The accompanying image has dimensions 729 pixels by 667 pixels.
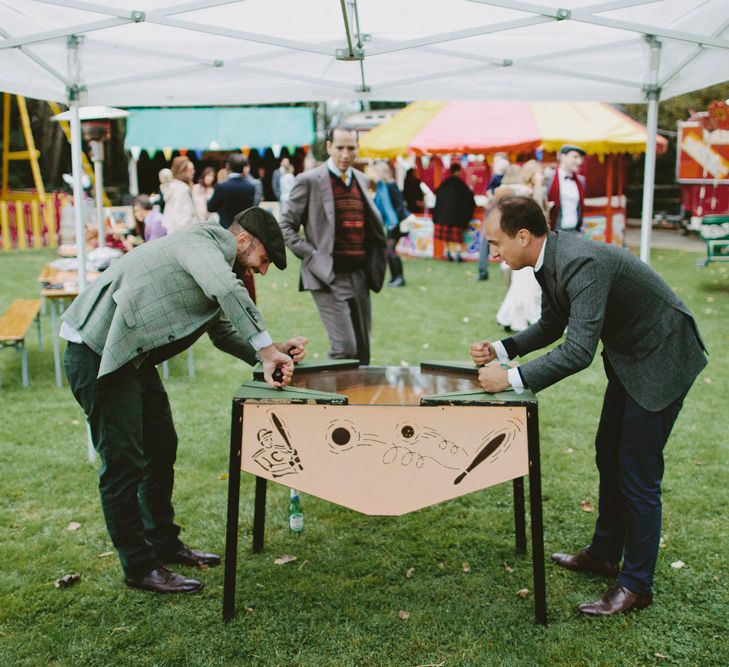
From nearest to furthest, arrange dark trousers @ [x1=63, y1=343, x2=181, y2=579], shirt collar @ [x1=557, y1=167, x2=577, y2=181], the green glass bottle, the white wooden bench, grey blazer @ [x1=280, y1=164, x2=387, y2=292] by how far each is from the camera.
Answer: dark trousers @ [x1=63, y1=343, x2=181, y2=579]
the green glass bottle
grey blazer @ [x1=280, y1=164, x2=387, y2=292]
the white wooden bench
shirt collar @ [x1=557, y1=167, x2=577, y2=181]

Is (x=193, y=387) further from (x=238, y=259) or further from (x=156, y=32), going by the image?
(x=238, y=259)

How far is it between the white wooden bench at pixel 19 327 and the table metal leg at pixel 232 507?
3986mm

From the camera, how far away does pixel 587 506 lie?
454cm

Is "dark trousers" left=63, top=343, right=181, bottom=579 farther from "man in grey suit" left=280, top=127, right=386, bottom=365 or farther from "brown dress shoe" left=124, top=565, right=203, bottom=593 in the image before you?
"man in grey suit" left=280, top=127, right=386, bottom=365

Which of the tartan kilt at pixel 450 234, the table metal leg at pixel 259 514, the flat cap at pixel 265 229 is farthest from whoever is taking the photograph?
the tartan kilt at pixel 450 234

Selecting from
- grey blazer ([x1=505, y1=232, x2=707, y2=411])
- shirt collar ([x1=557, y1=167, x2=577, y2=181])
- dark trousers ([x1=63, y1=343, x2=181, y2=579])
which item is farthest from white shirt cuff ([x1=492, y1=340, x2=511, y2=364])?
shirt collar ([x1=557, y1=167, x2=577, y2=181])

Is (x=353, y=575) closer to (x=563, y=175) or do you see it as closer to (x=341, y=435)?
(x=341, y=435)

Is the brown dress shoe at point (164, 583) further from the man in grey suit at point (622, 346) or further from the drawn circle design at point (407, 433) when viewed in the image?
the man in grey suit at point (622, 346)

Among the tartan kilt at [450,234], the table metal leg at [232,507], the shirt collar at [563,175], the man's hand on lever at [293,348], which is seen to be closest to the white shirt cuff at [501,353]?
the man's hand on lever at [293,348]

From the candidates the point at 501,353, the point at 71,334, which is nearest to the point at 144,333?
the point at 71,334

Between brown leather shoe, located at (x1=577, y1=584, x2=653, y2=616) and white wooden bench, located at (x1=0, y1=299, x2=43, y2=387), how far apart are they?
501 cm

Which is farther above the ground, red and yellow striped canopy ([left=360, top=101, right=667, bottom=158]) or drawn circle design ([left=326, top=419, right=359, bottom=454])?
red and yellow striped canopy ([left=360, top=101, right=667, bottom=158])

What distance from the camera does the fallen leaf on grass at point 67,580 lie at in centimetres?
371

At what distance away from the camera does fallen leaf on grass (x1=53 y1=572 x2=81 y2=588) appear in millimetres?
3713
